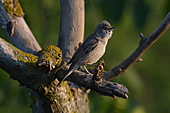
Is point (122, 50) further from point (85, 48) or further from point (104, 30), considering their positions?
point (85, 48)

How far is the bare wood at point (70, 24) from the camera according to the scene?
4988 millimetres

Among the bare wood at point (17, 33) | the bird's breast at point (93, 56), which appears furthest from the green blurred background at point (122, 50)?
the bare wood at point (17, 33)

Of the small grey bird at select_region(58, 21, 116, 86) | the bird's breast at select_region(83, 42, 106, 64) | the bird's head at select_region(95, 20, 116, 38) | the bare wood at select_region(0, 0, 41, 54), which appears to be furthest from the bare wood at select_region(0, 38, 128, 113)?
the bird's head at select_region(95, 20, 116, 38)

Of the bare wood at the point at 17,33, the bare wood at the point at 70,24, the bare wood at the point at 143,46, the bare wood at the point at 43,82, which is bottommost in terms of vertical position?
the bare wood at the point at 143,46

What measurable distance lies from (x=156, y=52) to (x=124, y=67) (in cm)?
511

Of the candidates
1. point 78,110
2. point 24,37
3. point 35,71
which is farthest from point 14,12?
point 78,110

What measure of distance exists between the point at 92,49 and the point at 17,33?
1336 mm

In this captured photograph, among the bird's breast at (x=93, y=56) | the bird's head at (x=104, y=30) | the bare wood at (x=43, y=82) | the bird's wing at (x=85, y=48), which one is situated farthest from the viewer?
the bird's head at (x=104, y=30)

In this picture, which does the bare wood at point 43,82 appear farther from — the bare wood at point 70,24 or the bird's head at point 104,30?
the bird's head at point 104,30

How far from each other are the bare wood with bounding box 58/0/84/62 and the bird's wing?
136 millimetres

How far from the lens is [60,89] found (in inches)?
178

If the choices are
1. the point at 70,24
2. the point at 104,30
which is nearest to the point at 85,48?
the point at 70,24

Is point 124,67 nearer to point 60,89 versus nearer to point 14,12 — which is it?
point 60,89

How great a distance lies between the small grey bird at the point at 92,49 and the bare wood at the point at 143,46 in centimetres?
51
